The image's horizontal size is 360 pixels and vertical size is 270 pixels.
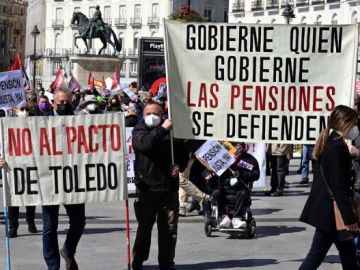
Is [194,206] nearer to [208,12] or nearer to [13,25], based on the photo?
[208,12]

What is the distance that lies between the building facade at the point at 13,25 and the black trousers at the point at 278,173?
138 meters

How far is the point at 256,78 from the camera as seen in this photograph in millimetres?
8055

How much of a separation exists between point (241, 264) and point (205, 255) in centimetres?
57

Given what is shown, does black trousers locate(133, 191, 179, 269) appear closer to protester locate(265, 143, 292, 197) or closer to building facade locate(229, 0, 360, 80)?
protester locate(265, 143, 292, 197)

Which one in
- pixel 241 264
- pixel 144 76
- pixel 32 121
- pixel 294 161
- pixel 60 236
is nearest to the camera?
pixel 32 121

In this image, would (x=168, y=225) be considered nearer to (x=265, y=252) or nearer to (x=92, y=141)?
(x=92, y=141)

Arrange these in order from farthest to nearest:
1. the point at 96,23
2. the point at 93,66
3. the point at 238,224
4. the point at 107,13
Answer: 1. the point at 107,13
2. the point at 96,23
3. the point at 93,66
4. the point at 238,224

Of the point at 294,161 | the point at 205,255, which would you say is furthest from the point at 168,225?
the point at 294,161

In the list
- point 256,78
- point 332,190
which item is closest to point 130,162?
point 256,78

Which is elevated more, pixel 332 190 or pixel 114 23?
pixel 114 23

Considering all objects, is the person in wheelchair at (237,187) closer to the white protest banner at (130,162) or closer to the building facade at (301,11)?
the white protest banner at (130,162)

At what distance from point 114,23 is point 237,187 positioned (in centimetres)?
8914

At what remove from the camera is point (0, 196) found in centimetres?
1420

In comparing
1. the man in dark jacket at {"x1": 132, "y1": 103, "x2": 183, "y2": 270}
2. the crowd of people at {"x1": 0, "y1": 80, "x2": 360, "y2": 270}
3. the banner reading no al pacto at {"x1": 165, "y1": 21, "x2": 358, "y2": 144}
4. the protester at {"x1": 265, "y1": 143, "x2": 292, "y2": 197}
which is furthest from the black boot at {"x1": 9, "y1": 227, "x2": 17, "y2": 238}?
the protester at {"x1": 265, "y1": 143, "x2": 292, "y2": 197}
